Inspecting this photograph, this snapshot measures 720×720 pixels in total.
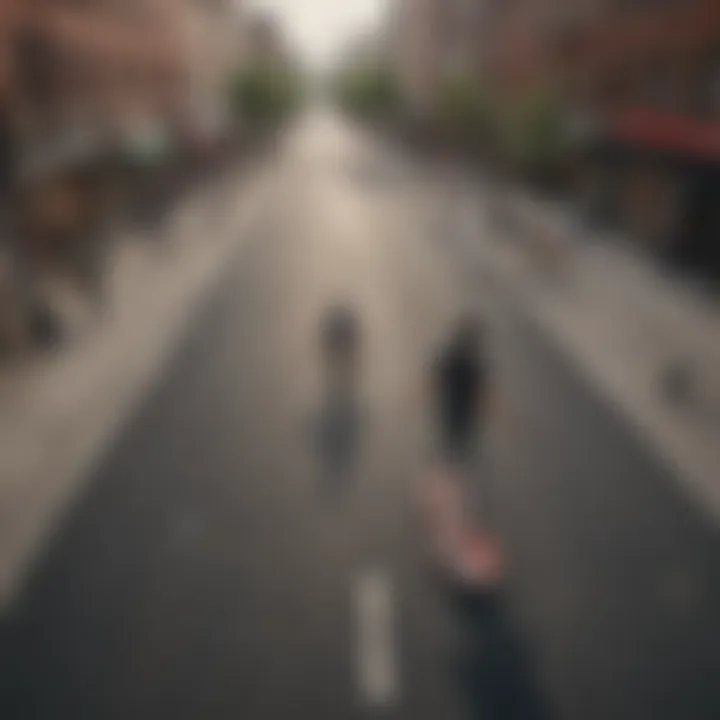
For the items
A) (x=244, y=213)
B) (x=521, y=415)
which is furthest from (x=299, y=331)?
(x=244, y=213)

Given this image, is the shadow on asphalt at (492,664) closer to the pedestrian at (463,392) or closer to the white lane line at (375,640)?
the white lane line at (375,640)

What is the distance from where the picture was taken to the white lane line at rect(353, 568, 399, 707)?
6.95m

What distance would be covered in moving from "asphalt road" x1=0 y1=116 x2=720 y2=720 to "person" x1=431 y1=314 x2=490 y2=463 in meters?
1.10

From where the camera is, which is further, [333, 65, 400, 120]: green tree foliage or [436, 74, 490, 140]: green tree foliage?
[333, 65, 400, 120]: green tree foliage

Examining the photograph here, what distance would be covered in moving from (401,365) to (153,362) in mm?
4771

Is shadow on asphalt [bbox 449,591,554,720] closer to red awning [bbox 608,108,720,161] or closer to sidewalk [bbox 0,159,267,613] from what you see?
sidewalk [bbox 0,159,267,613]

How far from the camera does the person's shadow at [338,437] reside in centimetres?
1069

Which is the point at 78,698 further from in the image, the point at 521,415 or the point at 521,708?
the point at 521,415

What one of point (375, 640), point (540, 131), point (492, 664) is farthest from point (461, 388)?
point (540, 131)

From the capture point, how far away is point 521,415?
499 inches

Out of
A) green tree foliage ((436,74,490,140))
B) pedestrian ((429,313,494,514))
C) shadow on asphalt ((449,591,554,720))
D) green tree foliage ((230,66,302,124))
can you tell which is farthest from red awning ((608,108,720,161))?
green tree foliage ((230,66,302,124))

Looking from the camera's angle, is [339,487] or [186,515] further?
[339,487]

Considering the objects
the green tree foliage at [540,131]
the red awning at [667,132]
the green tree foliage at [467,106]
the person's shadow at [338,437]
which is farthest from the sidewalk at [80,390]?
the green tree foliage at [467,106]

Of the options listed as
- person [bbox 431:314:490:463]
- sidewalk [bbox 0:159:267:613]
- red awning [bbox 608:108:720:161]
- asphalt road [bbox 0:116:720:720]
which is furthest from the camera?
red awning [bbox 608:108:720:161]
